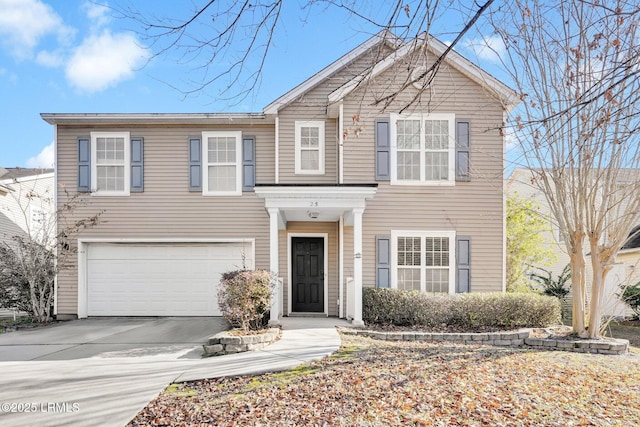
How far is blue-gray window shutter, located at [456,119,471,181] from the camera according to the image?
11156 millimetres

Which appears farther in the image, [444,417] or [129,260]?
[129,260]

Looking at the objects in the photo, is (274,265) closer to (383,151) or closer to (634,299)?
(383,151)

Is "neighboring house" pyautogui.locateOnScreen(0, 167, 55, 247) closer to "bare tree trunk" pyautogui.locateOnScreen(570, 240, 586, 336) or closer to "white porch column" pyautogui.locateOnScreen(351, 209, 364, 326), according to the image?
"white porch column" pyautogui.locateOnScreen(351, 209, 364, 326)

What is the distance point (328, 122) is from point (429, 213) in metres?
3.54

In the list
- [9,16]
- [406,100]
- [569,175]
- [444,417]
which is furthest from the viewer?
[406,100]

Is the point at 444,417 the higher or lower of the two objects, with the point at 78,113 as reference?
lower

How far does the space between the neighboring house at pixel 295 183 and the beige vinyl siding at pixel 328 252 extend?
0.12 feet

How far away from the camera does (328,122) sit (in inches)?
467

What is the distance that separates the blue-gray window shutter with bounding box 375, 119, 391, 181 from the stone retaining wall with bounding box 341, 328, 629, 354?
3.90 metres

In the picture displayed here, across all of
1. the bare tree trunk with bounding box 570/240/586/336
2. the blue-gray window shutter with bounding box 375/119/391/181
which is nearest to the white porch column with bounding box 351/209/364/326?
the blue-gray window shutter with bounding box 375/119/391/181

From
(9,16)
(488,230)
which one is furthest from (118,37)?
(488,230)

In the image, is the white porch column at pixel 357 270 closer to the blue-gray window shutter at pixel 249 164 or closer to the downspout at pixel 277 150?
the downspout at pixel 277 150

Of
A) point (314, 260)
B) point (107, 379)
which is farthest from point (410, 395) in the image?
point (314, 260)

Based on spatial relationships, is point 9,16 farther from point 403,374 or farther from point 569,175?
point 569,175
